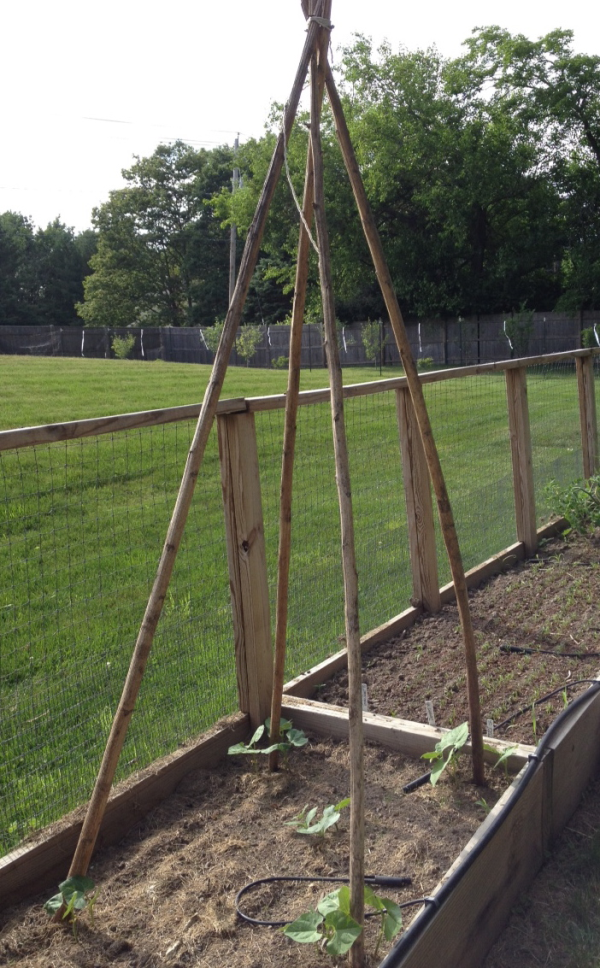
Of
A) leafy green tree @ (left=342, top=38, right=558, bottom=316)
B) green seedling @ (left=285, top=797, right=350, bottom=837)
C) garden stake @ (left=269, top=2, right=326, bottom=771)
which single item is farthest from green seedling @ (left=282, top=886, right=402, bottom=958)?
leafy green tree @ (left=342, top=38, right=558, bottom=316)

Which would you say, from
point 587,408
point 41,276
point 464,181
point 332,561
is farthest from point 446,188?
point 41,276

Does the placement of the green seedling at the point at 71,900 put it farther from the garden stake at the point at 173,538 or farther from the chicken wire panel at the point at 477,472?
the chicken wire panel at the point at 477,472

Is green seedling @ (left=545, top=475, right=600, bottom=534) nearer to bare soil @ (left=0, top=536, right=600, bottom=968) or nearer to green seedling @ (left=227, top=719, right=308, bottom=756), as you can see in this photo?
bare soil @ (left=0, top=536, right=600, bottom=968)

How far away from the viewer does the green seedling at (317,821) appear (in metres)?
2.48

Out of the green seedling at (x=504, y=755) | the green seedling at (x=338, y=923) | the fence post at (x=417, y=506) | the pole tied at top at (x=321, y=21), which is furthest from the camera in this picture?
the fence post at (x=417, y=506)

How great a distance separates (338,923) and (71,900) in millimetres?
750

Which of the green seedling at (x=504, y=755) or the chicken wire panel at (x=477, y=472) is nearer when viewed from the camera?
the green seedling at (x=504, y=755)

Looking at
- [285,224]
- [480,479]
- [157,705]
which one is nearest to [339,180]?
[285,224]

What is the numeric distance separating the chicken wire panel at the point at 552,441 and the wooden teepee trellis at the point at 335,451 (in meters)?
3.88

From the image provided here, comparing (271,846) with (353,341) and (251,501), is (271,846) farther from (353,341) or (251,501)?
(353,341)

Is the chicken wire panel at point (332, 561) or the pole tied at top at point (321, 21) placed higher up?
the pole tied at top at point (321, 21)

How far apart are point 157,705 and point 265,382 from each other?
1381 centimetres

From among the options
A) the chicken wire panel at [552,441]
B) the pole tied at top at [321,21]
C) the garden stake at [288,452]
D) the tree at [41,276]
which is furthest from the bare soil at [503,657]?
the tree at [41,276]

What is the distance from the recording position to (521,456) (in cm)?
595
